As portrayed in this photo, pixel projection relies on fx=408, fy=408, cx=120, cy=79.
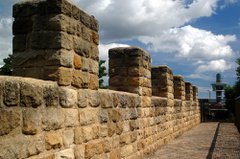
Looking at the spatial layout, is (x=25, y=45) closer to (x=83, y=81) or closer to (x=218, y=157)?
(x=83, y=81)

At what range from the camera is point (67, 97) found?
4.87 meters

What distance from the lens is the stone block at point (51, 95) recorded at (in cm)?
433

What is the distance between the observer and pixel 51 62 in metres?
4.84

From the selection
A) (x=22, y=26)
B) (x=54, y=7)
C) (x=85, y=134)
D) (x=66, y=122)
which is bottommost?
(x=85, y=134)

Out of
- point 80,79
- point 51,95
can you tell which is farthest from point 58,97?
point 80,79

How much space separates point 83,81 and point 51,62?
0.72 meters

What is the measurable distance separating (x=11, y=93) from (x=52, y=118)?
0.85 m

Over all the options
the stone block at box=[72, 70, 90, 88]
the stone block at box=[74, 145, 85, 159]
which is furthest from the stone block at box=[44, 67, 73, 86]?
the stone block at box=[74, 145, 85, 159]

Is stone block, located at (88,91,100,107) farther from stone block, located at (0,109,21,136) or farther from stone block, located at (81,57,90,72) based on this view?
stone block, located at (0,109,21,136)

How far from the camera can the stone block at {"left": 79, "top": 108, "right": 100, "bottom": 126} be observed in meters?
5.33

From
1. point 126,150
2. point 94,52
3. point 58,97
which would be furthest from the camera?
point 126,150

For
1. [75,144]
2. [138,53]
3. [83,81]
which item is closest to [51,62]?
[83,81]

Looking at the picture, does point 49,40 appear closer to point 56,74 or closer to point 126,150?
point 56,74

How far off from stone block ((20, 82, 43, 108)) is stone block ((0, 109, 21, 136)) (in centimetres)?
16
